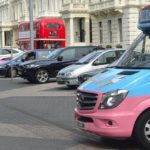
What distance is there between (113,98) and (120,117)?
0.98ft

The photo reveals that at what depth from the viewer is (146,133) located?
25.6 feet

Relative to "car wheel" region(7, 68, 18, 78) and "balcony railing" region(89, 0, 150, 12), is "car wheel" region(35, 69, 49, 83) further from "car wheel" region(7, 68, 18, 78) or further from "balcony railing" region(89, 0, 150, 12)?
"balcony railing" region(89, 0, 150, 12)

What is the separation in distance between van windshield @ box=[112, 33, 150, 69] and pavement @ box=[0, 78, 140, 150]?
1.26 metres

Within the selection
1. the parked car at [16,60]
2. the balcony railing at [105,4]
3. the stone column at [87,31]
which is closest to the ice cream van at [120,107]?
the parked car at [16,60]

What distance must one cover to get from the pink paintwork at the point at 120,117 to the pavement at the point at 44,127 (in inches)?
17.4

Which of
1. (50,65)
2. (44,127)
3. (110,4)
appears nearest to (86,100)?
(44,127)

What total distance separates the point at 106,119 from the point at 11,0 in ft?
302

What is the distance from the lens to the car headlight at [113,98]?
25.4 feet

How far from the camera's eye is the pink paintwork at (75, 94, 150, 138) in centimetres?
773

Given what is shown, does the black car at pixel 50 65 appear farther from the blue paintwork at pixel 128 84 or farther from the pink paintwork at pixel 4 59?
the blue paintwork at pixel 128 84

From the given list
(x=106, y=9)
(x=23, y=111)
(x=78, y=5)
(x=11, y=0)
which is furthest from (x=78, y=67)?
(x=11, y=0)

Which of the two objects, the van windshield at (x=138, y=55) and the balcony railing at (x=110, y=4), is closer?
the van windshield at (x=138, y=55)

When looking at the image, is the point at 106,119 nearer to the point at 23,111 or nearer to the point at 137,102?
the point at 137,102

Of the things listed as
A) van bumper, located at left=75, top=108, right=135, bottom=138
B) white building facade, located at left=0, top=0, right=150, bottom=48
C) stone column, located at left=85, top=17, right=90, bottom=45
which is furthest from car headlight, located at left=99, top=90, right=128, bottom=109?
stone column, located at left=85, top=17, right=90, bottom=45
